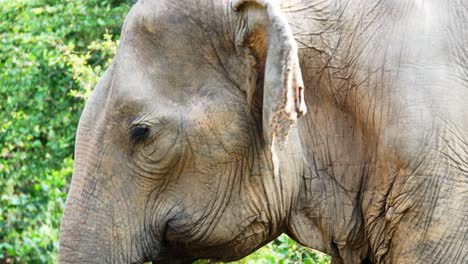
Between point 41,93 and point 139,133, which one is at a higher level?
point 139,133

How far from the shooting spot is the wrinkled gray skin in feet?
14.0

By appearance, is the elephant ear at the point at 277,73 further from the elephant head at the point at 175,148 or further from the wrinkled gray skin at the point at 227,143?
the elephant head at the point at 175,148

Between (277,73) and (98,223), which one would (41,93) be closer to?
(98,223)

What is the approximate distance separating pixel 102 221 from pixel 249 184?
1.79 feet

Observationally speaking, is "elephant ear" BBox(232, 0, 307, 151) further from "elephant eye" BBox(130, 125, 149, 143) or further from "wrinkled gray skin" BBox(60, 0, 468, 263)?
"elephant eye" BBox(130, 125, 149, 143)

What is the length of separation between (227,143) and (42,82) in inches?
263

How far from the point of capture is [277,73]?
13.3 ft

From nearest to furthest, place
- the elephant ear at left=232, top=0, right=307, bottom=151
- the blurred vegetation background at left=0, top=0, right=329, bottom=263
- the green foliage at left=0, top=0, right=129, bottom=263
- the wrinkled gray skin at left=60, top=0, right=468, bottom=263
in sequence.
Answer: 1. the elephant ear at left=232, top=0, right=307, bottom=151
2. the wrinkled gray skin at left=60, top=0, right=468, bottom=263
3. the blurred vegetation background at left=0, top=0, right=329, bottom=263
4. the green foliage at left=0, top=0, right=129, bottom=263

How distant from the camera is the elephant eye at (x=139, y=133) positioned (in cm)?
432

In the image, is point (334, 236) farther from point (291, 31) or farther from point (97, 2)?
point (97, 2)

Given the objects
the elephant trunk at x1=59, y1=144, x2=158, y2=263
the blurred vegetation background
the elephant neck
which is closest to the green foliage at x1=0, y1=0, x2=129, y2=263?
the blurred vegetation background

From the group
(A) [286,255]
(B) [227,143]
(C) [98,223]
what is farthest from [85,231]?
(A) [286,255]

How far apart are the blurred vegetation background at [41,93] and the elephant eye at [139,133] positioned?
4568 millimetres

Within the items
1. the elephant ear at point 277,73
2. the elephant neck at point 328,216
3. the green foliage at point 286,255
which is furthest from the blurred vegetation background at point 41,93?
the elephant ear at point 277,73
